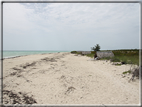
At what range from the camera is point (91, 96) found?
161 inches

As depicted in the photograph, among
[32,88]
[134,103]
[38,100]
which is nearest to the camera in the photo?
[134,103]

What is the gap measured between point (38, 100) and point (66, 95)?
4.47ft

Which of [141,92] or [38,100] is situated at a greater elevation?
[141,92]

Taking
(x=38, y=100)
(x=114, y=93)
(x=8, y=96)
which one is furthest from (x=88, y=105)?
(x=8, y=96)

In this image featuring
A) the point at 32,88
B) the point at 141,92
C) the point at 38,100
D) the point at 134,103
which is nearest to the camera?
the point at 134,103

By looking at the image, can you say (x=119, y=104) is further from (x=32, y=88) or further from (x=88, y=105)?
(x=32, y=88)

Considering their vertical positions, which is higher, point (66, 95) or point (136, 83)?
point (136, 83)

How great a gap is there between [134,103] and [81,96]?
7.36 ft

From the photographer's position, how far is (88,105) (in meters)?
3.50

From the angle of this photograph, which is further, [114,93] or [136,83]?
[136,83]

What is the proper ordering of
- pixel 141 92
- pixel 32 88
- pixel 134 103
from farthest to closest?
1. pixel 32 88
2. pixel 141 92
3. pixel 134 103

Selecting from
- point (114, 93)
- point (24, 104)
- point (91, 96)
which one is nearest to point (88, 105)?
point (91, 96)

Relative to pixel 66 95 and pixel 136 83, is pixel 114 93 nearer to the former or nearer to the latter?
pixel 136 83

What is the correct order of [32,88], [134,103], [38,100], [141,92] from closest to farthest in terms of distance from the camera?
[134,103], [38,100], [141,92], [32,88]
